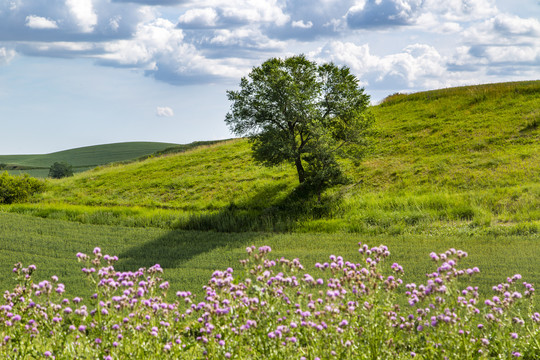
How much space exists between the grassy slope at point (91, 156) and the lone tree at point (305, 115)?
221ft

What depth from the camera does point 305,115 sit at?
23.3 meters

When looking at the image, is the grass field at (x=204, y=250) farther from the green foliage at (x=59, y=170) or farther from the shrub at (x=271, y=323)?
the green foliage at (x=59, y=170)

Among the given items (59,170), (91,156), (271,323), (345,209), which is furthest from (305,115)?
(91,156)

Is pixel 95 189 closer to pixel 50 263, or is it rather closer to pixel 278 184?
pixel 278 184

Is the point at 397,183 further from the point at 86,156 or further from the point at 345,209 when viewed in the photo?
the point at 86,156

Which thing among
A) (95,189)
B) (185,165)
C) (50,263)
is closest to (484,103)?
(185,165)

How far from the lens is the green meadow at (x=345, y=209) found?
1570cm

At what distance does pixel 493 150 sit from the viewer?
28.0 metres

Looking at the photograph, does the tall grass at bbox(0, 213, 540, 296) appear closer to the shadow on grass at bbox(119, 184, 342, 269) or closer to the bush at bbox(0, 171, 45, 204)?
the shadow on grass at bbox(119, 184, 342, 269)

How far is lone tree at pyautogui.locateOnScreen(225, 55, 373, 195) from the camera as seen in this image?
75.2ft

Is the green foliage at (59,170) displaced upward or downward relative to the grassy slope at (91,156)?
downward

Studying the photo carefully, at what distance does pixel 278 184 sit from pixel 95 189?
15005 mm

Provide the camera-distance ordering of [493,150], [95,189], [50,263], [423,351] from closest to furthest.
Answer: [423,351] < [50,263] < [493,150] < [95,189]

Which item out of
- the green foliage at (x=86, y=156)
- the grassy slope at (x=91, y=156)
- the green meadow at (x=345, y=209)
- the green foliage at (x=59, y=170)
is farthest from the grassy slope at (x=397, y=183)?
the grassy slope at (x=91, y=156)
